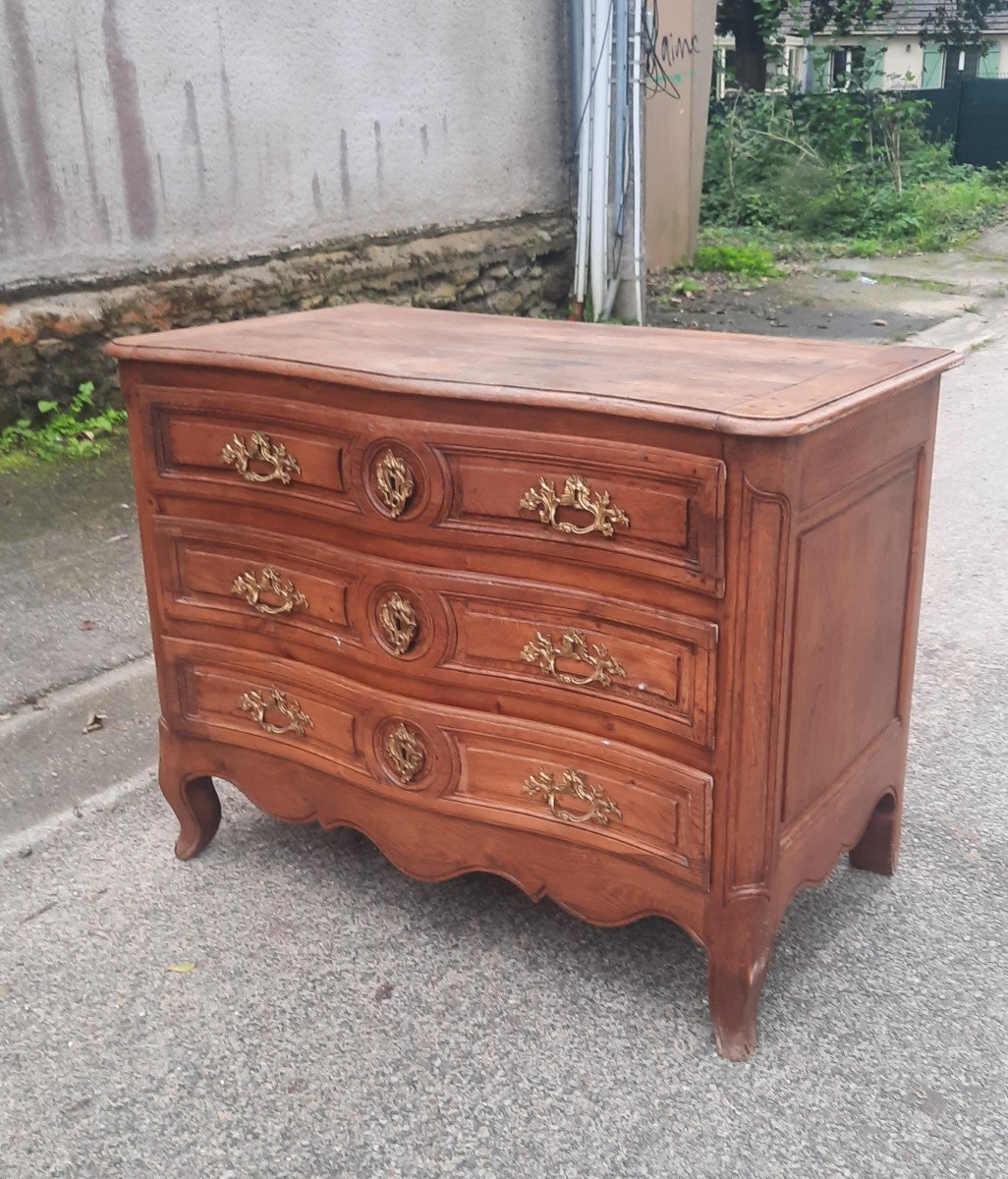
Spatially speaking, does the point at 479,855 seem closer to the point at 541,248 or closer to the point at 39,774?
the point at 39,774

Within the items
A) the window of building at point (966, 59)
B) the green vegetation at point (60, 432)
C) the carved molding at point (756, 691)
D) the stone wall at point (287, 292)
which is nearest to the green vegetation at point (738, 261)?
the stone wall at point (287, 292)

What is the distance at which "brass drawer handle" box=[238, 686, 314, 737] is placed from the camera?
Result: 2.38m

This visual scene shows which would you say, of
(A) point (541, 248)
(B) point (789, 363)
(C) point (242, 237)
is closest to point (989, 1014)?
(B) point (789, 363)

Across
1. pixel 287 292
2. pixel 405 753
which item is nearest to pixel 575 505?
pixel 405 753

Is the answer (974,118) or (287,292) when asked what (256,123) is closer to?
(287,292)

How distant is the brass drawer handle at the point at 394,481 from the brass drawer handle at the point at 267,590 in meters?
0.32

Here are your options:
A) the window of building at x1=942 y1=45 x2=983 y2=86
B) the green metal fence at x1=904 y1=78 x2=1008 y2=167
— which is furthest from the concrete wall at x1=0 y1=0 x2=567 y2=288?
the window of building at x1=942 y1=45 x2=983 y2=86

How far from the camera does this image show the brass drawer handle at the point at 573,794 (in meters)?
2.06

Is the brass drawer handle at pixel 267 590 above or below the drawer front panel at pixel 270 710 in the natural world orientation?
above

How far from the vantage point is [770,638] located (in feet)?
6.01

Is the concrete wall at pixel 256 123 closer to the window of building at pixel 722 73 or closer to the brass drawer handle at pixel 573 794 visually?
the brass drawer handle at pixel 573 794

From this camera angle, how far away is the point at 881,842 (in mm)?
2531

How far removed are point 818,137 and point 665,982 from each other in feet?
46.0

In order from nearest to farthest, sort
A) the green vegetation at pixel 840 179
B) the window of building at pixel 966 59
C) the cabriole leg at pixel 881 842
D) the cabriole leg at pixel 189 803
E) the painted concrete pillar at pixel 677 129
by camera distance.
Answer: the cabriole leg at pixel 881 842
the cabriole leg at pixel 189 803
the painted concrete pillar at pixel 677 129
the green vegetation at pixel 840 179
the window of building at pixel 966 59
